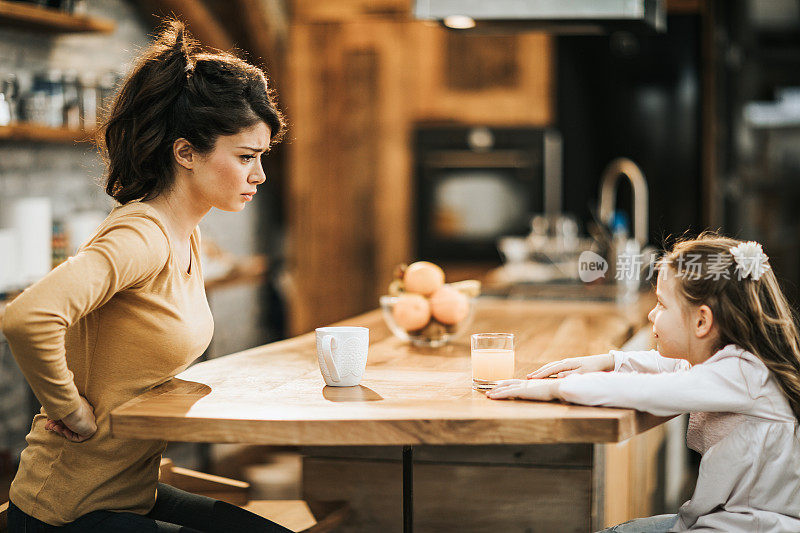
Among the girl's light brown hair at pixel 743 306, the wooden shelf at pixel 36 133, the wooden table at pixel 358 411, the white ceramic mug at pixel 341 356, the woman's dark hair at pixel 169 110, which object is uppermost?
the wooden shelf at pixel 36 133

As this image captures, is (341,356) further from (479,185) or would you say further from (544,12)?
(479,185)

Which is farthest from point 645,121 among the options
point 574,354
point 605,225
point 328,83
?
point 574,354

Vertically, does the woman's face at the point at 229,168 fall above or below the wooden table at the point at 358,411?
above

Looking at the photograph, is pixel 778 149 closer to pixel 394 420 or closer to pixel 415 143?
pixel 415 143

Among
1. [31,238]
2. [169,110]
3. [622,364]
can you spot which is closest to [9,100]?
[31,238]

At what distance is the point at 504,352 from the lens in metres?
1.64

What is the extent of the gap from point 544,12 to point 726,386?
4.31ft

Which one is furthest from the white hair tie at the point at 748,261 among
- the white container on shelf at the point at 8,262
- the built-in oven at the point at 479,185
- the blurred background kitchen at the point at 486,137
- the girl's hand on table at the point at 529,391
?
the built-in oven at the point at 479,185

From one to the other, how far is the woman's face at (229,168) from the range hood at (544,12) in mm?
950

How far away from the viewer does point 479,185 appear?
514 centimetres

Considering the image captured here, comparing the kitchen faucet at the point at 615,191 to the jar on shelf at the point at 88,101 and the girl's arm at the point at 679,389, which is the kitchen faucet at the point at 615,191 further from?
the girl's arm at the point at 679,389

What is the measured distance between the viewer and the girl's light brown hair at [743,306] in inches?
60.6

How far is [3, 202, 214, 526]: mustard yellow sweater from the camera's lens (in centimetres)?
149

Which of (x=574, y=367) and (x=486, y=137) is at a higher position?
(x=486, y=137)
